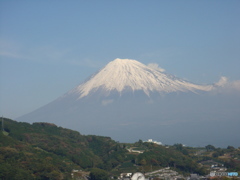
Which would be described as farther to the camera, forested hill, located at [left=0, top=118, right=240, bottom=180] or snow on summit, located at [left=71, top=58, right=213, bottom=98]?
Result: snow on summit, located at [left=71, top=58, right=213, bottom=98]

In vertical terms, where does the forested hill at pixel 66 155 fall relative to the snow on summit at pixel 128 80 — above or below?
below

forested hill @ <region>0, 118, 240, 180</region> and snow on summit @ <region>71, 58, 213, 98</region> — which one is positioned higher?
snow on summit @ <region>71, 58, 213, 98</region>

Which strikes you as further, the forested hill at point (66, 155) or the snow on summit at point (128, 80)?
the snow on summit at point (128, 80)

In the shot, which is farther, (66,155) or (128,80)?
(128,80)

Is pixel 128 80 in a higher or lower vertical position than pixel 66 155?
higher

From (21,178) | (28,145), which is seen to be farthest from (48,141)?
(21,178)
